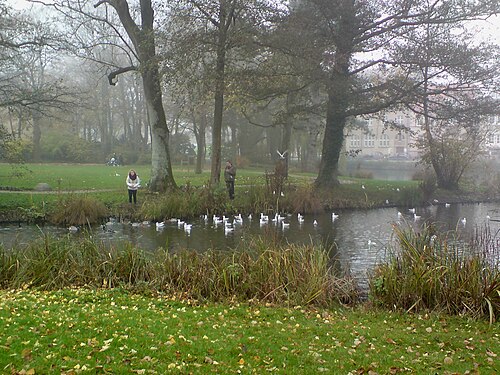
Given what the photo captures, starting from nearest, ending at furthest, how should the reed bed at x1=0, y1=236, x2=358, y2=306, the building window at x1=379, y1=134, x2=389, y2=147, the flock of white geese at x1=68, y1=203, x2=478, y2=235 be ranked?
the reed bed at x1=0, y1=236, x2=358, y2=306 < the flock of white geese at x1=68, y1=203, x2=478, y2=235 < the building window at x1=379, y1=134, x2=389, y2=147

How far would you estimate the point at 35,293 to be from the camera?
26.4 feet

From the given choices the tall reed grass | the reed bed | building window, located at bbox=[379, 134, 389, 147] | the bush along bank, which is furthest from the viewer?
building window, located at bbox=[379, 134, 389, 147]

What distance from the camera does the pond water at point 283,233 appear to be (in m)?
13.6

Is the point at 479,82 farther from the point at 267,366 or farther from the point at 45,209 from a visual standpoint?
the point at 267,366

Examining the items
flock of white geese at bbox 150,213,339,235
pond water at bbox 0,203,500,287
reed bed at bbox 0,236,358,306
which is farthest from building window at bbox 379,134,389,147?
reed bed at bbox 0,236,358,306

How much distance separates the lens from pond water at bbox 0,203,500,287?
13.6 m

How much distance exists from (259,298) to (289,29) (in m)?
14.6

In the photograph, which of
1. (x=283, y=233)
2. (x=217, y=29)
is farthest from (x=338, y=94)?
(x=283, y=233)

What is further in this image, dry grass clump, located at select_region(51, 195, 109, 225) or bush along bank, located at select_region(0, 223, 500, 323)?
dry grass clump, located at select_region(51, 195, 109, 225)

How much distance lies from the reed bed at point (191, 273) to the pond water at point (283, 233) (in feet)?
5.80

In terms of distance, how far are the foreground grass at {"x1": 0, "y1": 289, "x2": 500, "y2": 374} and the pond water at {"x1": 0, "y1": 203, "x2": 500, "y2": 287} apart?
3.47 meters

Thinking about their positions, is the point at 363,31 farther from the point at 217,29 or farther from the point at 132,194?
the point at 132,194

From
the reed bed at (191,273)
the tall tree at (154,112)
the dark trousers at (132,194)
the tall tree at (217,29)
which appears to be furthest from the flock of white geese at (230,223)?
the reed bed at (191,273)

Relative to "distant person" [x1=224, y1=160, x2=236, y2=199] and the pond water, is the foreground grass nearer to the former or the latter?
the pond water
